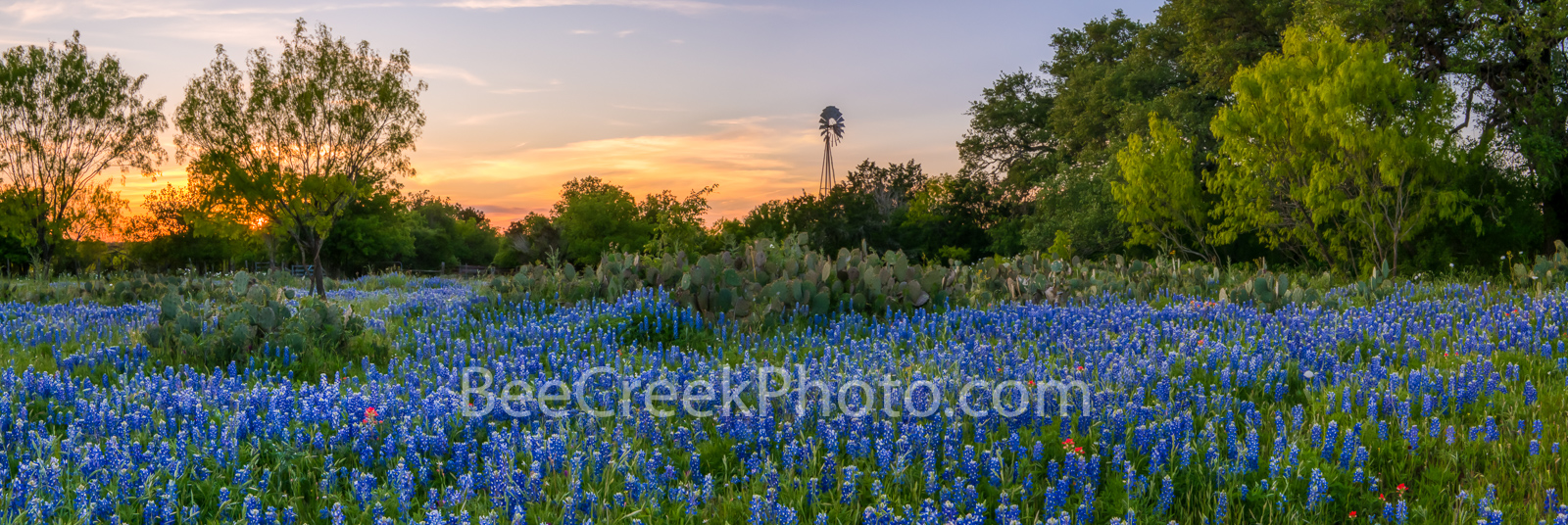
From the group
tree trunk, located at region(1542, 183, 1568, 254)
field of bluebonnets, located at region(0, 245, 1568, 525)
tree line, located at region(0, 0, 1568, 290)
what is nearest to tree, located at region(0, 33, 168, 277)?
tree line, located at region(0, 0, 1568, 290)

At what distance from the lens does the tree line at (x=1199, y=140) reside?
72.0 ft

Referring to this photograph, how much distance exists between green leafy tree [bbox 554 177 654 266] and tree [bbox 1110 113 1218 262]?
4244 cm

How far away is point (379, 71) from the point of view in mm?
23422

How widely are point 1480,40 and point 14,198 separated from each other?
157ft

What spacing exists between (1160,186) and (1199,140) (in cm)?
515

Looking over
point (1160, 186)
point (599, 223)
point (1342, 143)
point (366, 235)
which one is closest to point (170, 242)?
point (366, 235)

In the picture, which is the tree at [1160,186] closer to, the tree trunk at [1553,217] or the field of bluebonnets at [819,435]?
the tree trunk at [1553,217]

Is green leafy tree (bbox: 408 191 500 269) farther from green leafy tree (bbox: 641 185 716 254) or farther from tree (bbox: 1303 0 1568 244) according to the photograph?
tree (bbox: 1303 0 1568 244)

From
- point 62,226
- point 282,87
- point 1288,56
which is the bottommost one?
point 62,226

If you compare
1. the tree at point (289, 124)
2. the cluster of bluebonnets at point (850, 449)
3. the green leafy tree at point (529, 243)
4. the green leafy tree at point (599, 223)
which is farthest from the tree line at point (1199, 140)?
the green leafy tree at point (599, 223)

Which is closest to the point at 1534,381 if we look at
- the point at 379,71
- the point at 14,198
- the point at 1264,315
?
the point at 1264,315

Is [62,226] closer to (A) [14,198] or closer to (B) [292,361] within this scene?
(A) [14,198]

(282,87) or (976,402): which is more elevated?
(282,87)

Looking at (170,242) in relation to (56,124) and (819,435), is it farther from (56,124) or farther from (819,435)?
(819,435)
